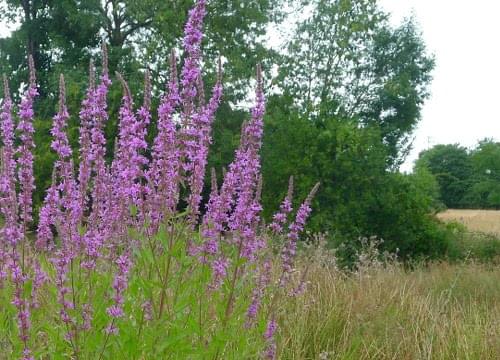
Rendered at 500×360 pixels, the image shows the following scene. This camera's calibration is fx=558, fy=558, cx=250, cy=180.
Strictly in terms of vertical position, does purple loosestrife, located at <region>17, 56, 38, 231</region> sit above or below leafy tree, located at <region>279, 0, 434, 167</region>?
below

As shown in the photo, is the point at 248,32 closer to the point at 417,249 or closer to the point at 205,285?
the point at 417,249

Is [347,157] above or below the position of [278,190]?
above

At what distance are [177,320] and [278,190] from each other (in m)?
11.5

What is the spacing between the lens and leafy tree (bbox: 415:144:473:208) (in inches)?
2963

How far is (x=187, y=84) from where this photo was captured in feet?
11.0

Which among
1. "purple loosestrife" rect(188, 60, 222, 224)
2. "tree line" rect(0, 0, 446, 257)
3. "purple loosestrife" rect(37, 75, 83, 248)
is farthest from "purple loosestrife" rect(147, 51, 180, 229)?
"tree line" rect(0, 0, 446, 257)

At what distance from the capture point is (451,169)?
8256 centimetres

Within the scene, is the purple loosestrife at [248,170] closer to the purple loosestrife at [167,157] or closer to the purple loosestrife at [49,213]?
the purple loosestrife at [167,157]

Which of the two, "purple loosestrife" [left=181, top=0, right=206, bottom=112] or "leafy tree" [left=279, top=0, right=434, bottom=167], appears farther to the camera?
"leafy tree" [left=279, top=0, right=434, bottom=167]

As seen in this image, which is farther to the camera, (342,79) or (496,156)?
(496,156)

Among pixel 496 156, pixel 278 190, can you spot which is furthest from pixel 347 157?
pixel 496 156

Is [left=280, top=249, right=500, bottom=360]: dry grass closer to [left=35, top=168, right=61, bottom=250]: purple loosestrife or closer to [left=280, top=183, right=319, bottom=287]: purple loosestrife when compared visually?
[left=280, top=183, right=319, bottom=287]: purple loosestrife

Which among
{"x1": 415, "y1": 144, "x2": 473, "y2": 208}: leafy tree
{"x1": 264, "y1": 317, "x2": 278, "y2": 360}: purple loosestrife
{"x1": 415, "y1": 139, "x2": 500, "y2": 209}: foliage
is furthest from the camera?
{"x1": 415, "y1": 144, "x2": 473, "y2": 208}: leafy tree

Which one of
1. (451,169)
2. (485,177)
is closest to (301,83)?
(485,177)
